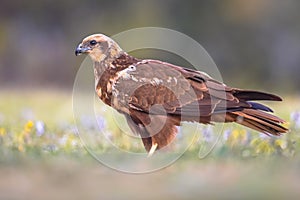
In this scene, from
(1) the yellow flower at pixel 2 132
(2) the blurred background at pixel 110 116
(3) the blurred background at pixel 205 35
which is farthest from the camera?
(3) the blurred background at pixel 205 35

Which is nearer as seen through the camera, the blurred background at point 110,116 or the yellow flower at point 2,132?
the blurred background at point 110,116

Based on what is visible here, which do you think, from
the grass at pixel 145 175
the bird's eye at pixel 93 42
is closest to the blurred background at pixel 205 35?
the grass at pixel 145 175

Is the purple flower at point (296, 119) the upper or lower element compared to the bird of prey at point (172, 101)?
upper

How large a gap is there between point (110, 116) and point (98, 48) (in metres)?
2.08

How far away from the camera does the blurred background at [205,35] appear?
1872cm

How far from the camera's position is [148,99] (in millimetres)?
7426

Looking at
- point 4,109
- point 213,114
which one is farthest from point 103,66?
point 4,109

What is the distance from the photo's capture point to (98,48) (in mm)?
7828

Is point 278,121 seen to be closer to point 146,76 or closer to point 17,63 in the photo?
point 146,76

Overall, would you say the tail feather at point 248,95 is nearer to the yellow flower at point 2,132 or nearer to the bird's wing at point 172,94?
the bird's wing at point 172,94

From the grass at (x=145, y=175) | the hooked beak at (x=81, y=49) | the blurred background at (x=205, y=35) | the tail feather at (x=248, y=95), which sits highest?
the blurred background at (x=205, y=35)

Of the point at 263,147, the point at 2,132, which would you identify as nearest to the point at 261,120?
the point at 263,147

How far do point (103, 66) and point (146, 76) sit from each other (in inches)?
17.2

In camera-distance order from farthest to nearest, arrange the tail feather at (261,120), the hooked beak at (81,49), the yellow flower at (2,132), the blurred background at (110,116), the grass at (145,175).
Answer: the yellow flower at (2,132) < the hooked beak at (81,49) < the tail feather at (261,120) < the blurred background at (110,116) < the grass at (145,175)
